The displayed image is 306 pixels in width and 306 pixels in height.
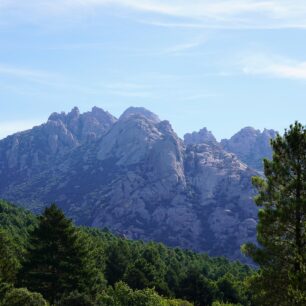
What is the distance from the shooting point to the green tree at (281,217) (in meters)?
30.9

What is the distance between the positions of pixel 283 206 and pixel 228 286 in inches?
3079

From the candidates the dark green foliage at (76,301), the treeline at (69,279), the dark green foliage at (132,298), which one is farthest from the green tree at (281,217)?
the dark green foliage at (76,301)

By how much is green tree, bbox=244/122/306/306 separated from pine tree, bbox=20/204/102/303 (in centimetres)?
3681

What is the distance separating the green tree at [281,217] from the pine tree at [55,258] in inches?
1449

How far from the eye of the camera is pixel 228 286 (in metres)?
105

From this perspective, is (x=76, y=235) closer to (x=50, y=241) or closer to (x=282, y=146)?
(x=50, y=241)

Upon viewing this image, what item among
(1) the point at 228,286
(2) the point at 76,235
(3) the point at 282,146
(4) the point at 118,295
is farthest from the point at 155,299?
(1) the point at 228,286

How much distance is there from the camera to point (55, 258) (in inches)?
2510

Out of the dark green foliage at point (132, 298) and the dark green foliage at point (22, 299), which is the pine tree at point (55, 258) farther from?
the dark green foliage at point (22, 299)

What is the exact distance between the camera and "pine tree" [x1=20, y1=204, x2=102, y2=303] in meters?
62.5

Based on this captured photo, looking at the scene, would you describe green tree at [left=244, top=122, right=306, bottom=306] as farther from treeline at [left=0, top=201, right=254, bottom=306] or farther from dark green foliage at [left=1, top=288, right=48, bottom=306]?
dark green foliage at [left=1, top=288, right=48, bottom=306]

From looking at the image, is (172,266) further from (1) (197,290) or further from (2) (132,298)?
(2) (132,298)

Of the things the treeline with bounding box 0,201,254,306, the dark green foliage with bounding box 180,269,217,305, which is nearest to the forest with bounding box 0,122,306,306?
the treeline with bounding box 0,201,254,306

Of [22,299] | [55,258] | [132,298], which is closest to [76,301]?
[132,298]
